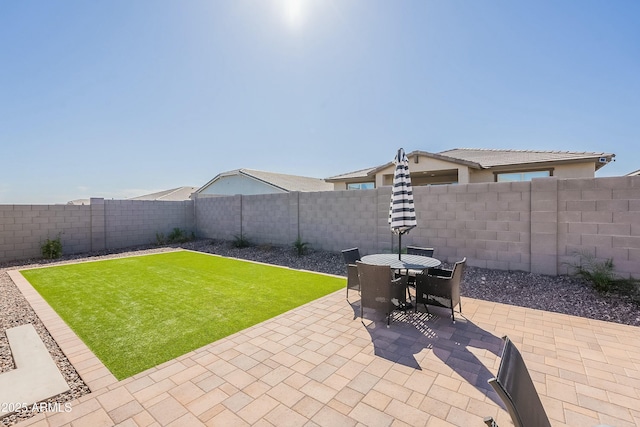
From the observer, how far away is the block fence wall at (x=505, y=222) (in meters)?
5.83

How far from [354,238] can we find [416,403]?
690 centimetres

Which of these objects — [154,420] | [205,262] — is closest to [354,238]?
[205,262]

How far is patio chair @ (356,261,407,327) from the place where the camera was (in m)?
4.40

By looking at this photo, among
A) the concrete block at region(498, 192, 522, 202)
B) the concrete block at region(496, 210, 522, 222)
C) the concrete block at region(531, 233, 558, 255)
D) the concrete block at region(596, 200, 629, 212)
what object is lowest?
the concrete block at region(531, 233, 558, 255)

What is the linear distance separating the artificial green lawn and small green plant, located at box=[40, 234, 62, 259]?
213 cm

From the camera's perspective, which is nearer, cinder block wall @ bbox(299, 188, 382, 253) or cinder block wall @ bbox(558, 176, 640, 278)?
cinder block wall @ bbox(558, 176, 640, 278)

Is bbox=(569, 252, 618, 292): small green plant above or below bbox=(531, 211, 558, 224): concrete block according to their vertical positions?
below

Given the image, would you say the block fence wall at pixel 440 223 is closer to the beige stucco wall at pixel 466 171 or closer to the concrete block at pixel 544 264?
the concrete block at pixel 544 264

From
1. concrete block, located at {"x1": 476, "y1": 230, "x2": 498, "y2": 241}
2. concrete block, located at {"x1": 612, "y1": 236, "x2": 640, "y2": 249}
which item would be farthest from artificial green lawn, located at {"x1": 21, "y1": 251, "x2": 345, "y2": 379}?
concrete block, located at {"x1": 612, "y1": 236, "x2": 640, "y2": 249}

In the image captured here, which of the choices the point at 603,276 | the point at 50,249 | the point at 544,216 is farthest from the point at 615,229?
the point at 50,249

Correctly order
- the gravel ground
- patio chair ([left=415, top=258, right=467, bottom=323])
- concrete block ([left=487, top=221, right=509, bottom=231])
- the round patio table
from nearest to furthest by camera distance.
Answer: the gravel ground, patio chair ([left=415, top=258, right=467, bottom=323]), the round patio table, concrete block ([left=487, top=221, right=509, bottom=231])

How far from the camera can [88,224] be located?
1202 centimetres

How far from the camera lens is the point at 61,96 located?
31.3 ft

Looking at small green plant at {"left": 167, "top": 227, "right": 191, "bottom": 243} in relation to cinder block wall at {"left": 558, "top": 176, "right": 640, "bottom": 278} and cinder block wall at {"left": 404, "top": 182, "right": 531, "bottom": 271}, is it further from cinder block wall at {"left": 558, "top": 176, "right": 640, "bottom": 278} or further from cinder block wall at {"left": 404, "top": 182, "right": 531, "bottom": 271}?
cinder block wall at {"left": 558, "top": 176, "right": 640, "bottom": 278}
